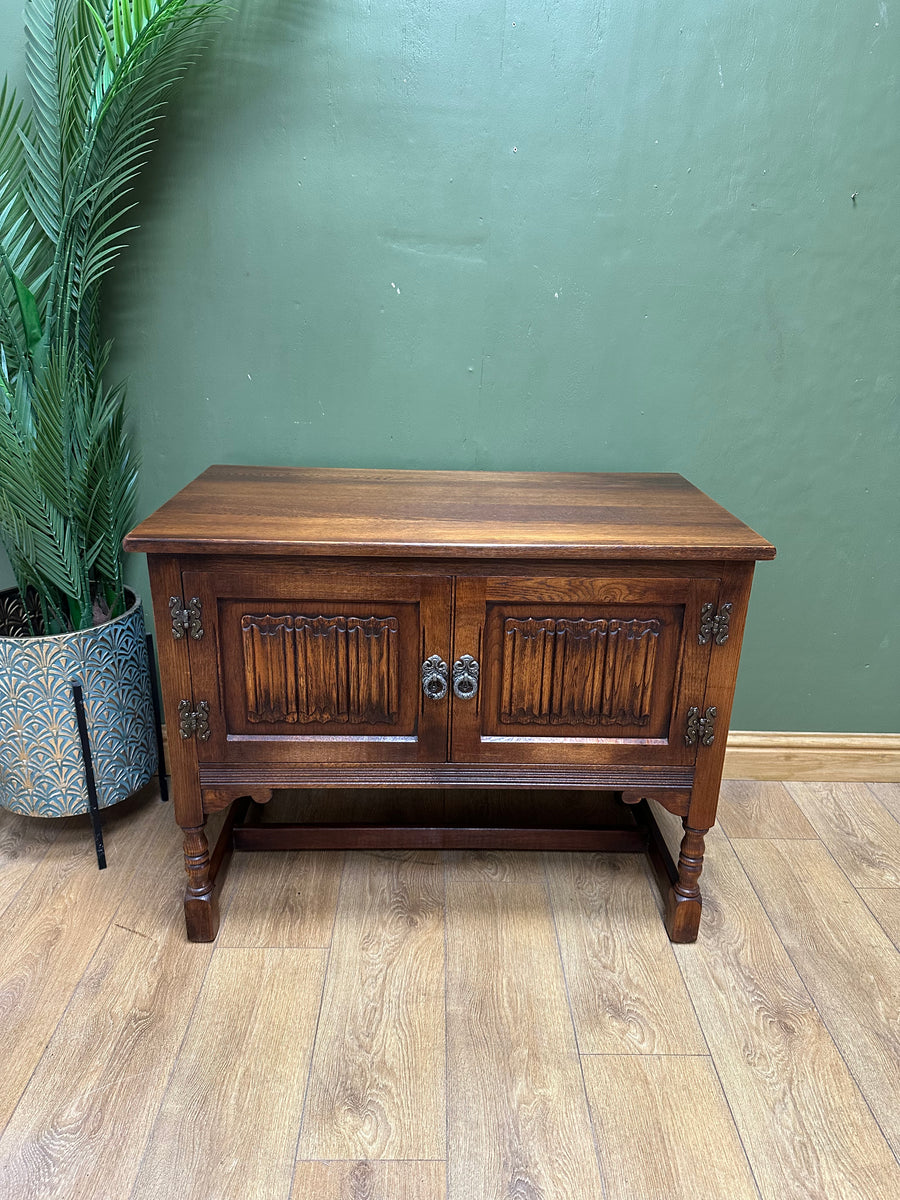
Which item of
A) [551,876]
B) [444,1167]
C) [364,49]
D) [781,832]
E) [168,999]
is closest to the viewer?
[444,1167]

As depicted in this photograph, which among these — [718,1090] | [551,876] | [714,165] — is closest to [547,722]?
[551,876]

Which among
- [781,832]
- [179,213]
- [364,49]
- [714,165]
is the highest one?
[364,49]

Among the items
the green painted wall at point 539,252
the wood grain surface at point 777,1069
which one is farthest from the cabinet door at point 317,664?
the wood grain surface at point 777,1069

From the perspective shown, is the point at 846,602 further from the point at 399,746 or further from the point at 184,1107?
the point at 184,1107

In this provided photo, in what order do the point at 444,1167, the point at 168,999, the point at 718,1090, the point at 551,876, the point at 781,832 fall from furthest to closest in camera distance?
the point at 781,832
the point at 551,876
the point at 168,999
the point at 718,1090
the point at 444,1167

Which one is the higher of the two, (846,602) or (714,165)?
(714,165)

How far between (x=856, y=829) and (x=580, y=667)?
1118mm

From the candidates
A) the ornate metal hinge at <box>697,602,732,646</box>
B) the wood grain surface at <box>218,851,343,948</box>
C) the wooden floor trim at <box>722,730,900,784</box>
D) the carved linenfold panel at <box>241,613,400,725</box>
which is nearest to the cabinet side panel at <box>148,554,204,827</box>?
the carved linenfold panel at <box>241,613,400,725</box>

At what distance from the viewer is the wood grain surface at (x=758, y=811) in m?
2.11

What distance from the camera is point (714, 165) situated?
5.97ft

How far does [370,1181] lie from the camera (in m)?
1.23

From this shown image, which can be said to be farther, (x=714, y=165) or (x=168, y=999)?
(x=714, y=165)

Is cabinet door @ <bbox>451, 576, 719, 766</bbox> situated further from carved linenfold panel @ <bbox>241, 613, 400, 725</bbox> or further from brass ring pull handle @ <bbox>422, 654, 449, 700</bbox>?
carved linenfold panel @ <bbox>241, 613, 400, 725</bbox>

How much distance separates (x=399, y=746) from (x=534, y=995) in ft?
1.80
